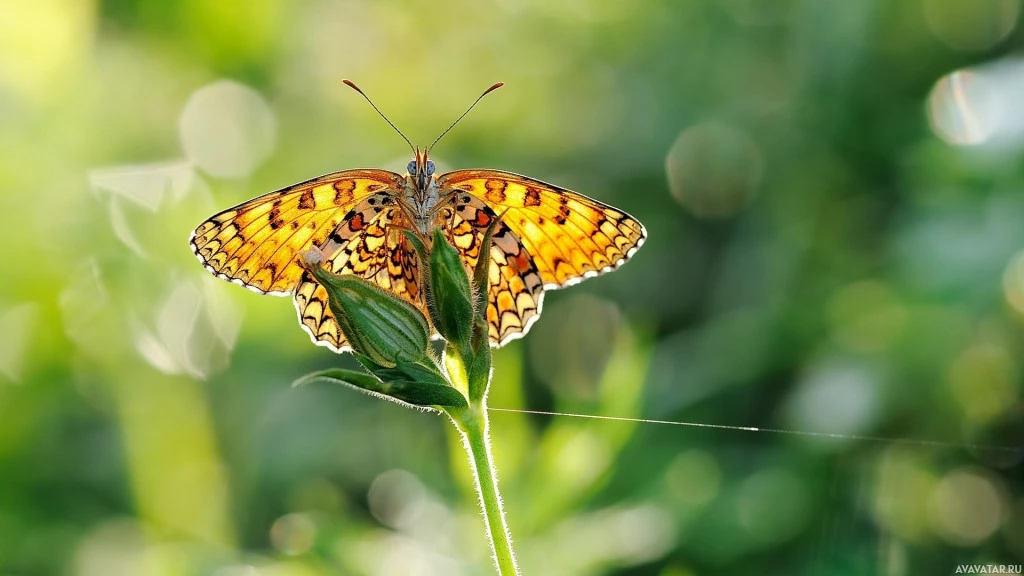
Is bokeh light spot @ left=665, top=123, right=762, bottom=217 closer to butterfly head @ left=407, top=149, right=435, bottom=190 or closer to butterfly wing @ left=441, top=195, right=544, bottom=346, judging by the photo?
butterfly wing @ left=441, top=195, right=544, bottom=346

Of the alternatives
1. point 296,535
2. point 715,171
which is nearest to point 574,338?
point 715,171

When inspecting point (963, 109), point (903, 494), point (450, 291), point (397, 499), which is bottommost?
point (397, 499)

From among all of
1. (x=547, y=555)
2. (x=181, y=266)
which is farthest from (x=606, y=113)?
(x=547, y=555)

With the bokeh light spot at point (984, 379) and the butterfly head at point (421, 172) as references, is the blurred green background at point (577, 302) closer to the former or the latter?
the bokeh light spot at point (984, 379)

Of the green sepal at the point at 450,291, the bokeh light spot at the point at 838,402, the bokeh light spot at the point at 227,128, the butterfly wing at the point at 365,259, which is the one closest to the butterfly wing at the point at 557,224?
the butterfly wing at the point at 365,259

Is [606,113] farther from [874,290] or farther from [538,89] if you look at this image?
[874,290]

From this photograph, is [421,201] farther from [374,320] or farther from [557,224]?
[374,320]
